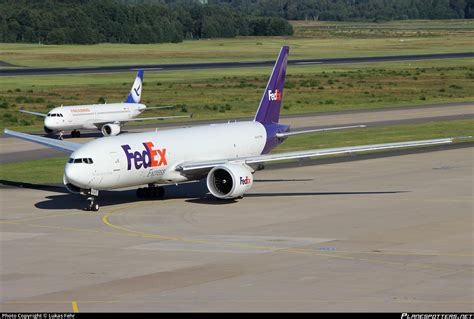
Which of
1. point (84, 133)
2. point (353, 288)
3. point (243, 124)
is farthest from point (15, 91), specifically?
point (353, 288)

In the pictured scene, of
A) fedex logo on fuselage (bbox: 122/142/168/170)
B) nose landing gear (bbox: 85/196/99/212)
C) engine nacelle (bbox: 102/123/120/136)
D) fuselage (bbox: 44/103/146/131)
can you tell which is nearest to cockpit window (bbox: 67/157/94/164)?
fedex logo on fuselage (bbox: 122/142/168/170)

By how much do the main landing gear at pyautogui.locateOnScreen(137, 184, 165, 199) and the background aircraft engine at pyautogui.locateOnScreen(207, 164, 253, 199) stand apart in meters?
3.73

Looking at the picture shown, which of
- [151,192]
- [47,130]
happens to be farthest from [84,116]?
[151,192]

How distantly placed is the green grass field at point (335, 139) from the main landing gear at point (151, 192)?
29.3 feet

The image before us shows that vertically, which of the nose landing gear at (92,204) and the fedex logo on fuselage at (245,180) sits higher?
the fedex logo on fuselage at (245,180)

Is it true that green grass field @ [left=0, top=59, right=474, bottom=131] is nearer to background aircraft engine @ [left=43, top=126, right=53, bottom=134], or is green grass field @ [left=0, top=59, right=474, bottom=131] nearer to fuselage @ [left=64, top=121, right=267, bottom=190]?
background aircraft engine @ [left=43, top=126, right=53, bottom=134]

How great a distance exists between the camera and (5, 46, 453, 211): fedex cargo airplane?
48.2 metres

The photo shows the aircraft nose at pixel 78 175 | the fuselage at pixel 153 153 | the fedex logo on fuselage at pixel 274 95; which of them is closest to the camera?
the aircraft nose at pixel 78 175

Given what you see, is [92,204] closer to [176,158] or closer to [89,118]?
[176,158]

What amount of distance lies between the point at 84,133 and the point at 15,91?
3638cm

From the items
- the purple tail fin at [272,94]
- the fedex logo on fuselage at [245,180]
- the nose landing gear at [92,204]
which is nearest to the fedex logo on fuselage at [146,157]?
the nose landing gear at [92,204]

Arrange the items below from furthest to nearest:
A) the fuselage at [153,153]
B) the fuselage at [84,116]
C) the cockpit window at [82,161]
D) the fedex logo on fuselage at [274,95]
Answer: the fuselage at [84,116] < the fedex logo on fuselage at [274,95] < the fuselage at [153,153] < the cockpit window at [82,161]

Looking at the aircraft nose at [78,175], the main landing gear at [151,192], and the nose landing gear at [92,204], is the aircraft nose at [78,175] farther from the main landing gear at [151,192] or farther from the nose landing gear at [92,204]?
the main landing gear at [151,192]

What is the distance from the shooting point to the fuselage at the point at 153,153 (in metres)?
48.0
